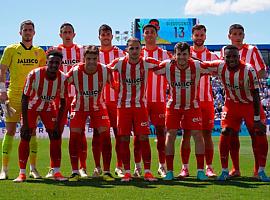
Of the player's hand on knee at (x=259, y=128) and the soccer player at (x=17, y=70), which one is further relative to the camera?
the soccer player at (x=17, y=70)

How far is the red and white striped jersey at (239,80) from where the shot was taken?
6.97m

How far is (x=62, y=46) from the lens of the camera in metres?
8.06

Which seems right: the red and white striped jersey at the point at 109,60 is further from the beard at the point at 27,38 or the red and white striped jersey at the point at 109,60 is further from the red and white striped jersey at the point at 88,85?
the beard at the point at 27,38

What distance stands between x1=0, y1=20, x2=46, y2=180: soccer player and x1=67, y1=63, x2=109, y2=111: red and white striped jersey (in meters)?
0.87

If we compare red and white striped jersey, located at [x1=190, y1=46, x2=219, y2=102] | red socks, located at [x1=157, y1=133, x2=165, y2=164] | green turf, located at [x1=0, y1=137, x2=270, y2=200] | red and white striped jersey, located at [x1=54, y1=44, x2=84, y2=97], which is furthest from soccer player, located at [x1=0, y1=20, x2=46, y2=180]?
red and white striped jersey, located at [x1=190, y1=46, x2=219, y2=102]

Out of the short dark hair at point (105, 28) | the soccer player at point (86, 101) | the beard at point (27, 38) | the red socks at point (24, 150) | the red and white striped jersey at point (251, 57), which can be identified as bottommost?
the red socks at point (24, 150)

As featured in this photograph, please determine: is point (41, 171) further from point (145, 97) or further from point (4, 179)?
point (145, 97)

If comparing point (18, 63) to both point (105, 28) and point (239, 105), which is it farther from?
point (239, 105)

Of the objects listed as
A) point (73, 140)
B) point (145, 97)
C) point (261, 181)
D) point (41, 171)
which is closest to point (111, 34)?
point (145, 97)

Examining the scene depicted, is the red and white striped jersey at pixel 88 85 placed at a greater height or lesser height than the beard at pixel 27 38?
lesser

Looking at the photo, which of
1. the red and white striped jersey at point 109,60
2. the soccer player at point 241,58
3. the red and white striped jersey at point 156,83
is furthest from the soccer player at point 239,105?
the red and white striped jersey at point 109,60

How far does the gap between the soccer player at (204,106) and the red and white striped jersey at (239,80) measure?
72cm

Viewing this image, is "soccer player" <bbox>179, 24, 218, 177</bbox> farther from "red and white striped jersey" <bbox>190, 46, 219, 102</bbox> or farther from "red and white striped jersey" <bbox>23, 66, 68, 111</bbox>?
"red and white striped jersey" <bbox>23, 66, 68, 111</bbox>

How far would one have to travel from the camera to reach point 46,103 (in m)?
7.23
